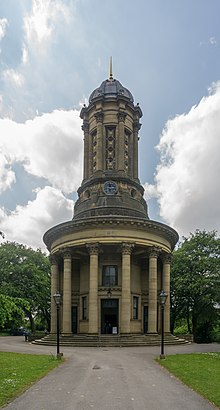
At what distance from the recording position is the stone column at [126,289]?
39438 mm

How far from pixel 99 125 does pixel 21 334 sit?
3749 centimetres

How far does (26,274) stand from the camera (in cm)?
5375

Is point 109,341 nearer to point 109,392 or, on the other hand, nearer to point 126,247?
point 126,247

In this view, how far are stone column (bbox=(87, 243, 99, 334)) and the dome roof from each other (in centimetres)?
1996

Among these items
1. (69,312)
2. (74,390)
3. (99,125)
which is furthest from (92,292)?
(74,390)

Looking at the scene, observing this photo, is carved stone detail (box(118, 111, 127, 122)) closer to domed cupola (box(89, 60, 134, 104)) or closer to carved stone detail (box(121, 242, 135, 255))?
domed cupola (box(89, 60, 134, 104))

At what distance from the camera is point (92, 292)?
4038 cm

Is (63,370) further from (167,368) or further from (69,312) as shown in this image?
(69,312)

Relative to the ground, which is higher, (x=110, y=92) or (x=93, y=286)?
(x=110, y=92)

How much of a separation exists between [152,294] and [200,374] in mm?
24317

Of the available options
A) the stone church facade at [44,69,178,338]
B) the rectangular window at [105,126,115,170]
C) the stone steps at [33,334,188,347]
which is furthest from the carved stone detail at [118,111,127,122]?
the stone steps at [33,334,188,347]

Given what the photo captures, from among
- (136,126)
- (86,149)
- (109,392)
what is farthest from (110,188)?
(109,392)

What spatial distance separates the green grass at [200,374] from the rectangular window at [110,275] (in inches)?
742

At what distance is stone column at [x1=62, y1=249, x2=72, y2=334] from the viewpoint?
41375 mm
